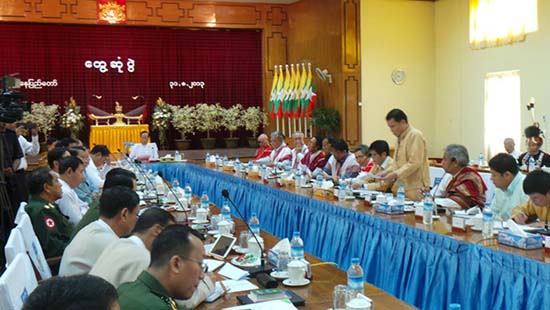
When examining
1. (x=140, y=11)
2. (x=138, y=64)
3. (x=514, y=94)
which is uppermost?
(x=140, y=11)

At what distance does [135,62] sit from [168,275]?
35.7 ft

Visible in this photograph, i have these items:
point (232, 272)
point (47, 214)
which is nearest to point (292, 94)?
point (47, 214)

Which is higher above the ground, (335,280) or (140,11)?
(140,11)

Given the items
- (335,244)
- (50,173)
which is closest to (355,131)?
(335,244)

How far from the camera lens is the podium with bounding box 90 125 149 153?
10742 millimetres

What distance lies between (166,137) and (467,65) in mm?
6089

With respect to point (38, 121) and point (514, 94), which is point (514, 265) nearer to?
point (514, 94)

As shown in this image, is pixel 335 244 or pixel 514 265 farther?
pixel 335 244

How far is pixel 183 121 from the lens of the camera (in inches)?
454

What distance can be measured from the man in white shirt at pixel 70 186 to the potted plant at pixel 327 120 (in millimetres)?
7003

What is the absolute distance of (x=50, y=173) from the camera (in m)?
3.46

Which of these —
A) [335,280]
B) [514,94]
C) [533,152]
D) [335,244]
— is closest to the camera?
[335,280]

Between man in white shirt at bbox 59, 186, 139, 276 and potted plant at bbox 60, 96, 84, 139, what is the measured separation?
8.87 metres

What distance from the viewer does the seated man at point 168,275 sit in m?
1.55
